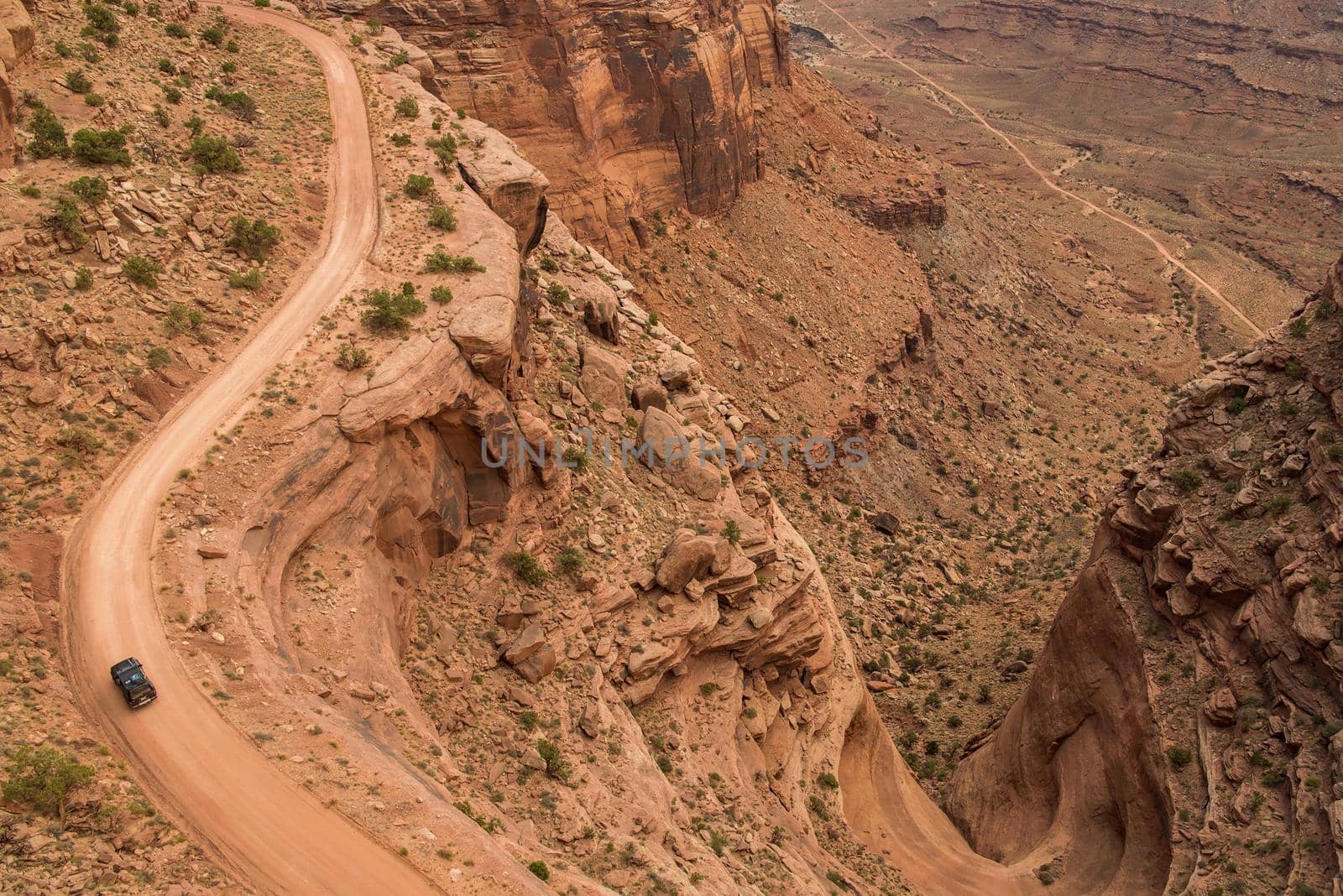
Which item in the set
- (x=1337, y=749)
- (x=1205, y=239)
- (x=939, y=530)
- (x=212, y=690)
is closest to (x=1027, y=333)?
(x=939, y=530)

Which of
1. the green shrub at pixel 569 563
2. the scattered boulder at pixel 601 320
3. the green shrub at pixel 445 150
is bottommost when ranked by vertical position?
the green shrub at pixel 569 563

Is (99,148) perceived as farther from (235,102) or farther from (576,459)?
(576,459)

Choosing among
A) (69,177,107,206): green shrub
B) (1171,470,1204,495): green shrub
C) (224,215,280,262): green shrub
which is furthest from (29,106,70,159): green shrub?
(1171,470,1204,495): green shrub

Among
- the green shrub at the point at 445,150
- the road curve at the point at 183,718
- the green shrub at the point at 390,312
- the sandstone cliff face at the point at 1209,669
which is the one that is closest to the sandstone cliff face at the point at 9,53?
the road curve at the point at 183,718

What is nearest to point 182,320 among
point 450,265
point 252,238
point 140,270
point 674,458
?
point 140,270

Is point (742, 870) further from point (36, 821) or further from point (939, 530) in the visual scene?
point (939, 530)

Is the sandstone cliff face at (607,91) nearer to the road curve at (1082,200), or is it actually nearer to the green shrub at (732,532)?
the green shrub at (732,532)
